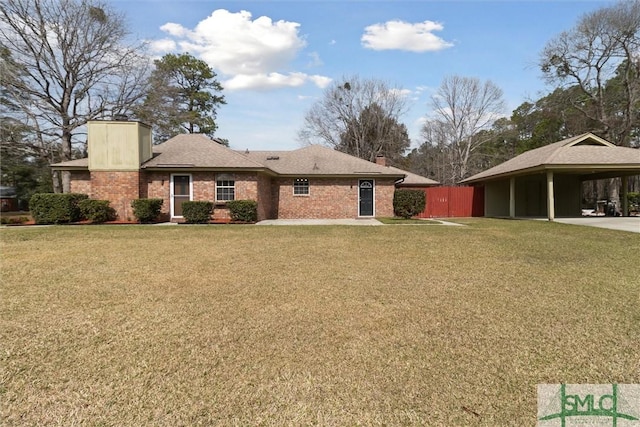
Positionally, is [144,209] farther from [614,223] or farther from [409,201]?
[614,223]

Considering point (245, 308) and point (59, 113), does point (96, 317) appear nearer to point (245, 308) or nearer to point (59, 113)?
point (245, 308)

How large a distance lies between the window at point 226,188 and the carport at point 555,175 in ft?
46.2

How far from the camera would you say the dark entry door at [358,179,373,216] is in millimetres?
19587

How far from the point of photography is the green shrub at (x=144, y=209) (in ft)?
49.0

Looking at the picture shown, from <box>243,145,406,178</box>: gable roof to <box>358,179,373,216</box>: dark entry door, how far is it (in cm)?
71

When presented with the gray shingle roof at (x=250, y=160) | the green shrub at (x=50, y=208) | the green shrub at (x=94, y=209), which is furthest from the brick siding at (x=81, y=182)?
the green shrub at (x=50, y=208)

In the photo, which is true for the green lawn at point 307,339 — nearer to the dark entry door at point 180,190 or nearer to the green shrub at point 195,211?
the green shrub at point 195,211

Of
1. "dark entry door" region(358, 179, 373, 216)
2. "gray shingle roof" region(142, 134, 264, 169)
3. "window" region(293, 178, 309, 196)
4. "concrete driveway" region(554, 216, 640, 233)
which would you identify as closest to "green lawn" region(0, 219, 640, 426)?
"concrete driveway" region(554, 216, 640, 233)

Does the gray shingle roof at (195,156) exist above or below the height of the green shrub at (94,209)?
above

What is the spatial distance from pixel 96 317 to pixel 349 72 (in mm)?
38537

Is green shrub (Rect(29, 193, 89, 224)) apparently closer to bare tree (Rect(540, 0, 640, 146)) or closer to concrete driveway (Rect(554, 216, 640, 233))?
concrete driveway (Rect(554, 216, 640, 233))

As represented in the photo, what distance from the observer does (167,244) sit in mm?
9125

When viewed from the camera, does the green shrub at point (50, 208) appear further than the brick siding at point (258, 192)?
No

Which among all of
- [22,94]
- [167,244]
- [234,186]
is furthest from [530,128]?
[22,94]
